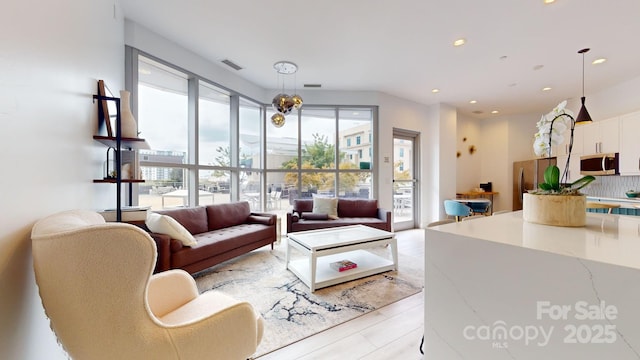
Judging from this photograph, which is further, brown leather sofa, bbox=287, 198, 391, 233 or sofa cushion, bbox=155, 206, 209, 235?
brown leather sofa, bbox=287, 198, 391, 233

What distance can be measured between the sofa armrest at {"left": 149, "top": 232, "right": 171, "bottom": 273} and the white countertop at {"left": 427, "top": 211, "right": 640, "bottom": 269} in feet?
8.49

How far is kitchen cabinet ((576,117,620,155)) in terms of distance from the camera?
14.4ft

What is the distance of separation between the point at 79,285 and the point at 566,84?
6933 millimetres

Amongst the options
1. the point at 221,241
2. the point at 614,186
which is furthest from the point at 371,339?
the point at 614,186

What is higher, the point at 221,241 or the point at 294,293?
the point at 221,241

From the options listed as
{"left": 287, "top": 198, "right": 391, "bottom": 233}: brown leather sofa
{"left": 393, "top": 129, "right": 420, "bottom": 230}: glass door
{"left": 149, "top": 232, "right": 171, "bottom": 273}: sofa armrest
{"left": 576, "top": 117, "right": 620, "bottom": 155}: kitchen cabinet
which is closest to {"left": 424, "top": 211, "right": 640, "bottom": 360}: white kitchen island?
{"left": 149, "top": 232, "right": 171, "bottom": 273}: sofa armrest

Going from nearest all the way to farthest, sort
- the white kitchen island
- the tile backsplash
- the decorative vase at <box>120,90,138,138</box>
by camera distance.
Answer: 1. the white kitchen island
2. the decorative vase at <box>120,90,138,138</box>
3. the tile backsplash

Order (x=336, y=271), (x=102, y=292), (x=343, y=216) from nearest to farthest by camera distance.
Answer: (x=102, y=292) < (x=336, y=271) < (x=343, y=216)

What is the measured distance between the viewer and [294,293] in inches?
102

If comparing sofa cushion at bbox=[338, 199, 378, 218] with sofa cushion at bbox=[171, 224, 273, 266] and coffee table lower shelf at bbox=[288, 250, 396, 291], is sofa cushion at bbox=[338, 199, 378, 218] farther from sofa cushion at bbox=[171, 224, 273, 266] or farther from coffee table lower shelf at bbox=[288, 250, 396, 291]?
sofa cushion at bbox=[171, 224, 273, 266]

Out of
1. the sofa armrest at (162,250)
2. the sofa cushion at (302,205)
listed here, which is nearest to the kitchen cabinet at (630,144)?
the sofa cushion at (302,205)

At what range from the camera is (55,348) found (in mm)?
1290

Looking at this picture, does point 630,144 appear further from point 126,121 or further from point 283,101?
point 126,121

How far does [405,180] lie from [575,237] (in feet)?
17.2
